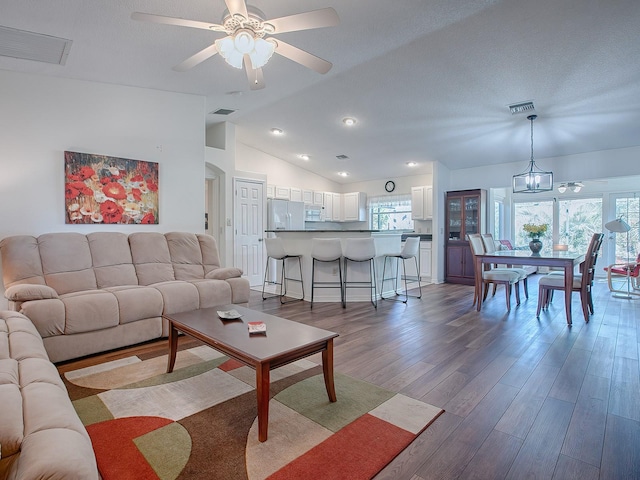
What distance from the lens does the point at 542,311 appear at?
4.50 m

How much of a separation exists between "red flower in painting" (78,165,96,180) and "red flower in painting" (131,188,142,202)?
0.44 meters

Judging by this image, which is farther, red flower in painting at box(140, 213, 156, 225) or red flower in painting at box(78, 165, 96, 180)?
red flower in painting at box(140, 213, 156, 225)

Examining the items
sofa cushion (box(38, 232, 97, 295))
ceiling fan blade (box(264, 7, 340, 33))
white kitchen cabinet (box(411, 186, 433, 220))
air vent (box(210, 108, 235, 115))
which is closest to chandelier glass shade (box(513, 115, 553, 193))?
white kitchen cabinet (box(411, 186, 433, 220))

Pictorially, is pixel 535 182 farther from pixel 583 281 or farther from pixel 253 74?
pixel 253 74

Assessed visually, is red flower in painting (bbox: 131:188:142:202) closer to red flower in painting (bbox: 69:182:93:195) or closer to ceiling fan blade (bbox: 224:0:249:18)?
red flower in painting (bbox: 69:182:93:195)

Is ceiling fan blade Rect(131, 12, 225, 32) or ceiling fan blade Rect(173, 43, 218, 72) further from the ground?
ceiling fan blade Rect(131, 12, 225, 32)

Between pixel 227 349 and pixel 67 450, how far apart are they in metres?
0.91

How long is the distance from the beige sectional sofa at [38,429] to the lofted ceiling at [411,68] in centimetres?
269

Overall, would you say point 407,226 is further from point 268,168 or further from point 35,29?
point 35,29

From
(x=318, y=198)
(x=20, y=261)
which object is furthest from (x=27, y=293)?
(x=318, y=198)

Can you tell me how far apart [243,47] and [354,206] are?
6319mm

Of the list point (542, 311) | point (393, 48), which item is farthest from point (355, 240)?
point (542, 311)

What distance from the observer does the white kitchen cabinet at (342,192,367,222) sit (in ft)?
27.2

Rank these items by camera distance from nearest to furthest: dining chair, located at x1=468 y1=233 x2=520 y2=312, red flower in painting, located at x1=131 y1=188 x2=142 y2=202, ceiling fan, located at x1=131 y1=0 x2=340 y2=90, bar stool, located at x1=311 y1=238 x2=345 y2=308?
ceiling fan, located at x1=131 y1=0 x2=340 y2=90 < red flower in painting, located at x1=131 y1=188 x2=142 y2=202 < dining chair, located at x1=468 y1=233 x2=520 y2=312 < bar stool, located at x1=311 y1=238 x2=345 y2=308
